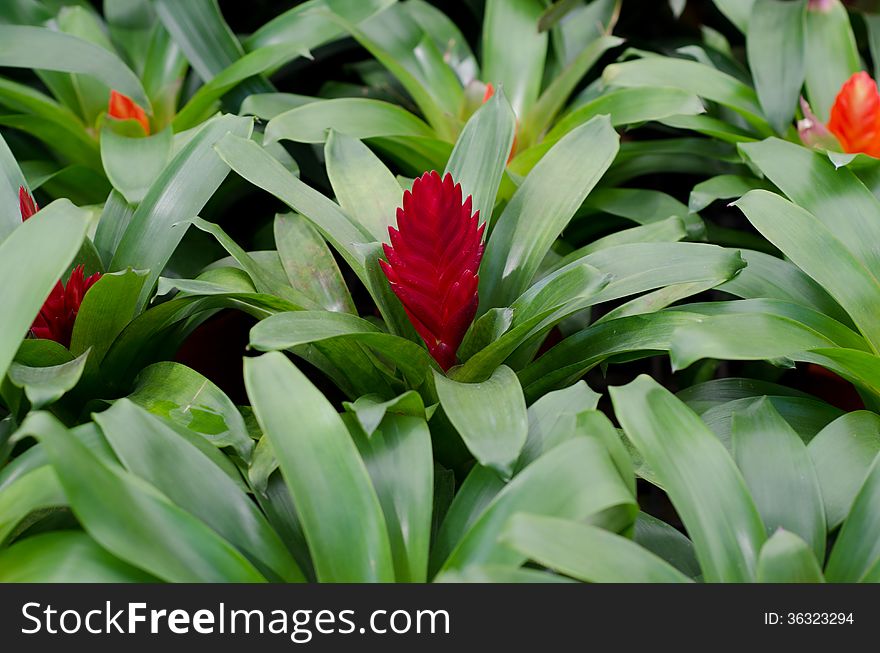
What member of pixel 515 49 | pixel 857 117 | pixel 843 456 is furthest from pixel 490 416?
pixel 515 49

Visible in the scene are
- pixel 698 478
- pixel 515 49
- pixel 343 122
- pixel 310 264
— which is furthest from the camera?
pixel 515 49

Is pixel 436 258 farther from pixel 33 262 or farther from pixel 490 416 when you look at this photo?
pixel 33 262

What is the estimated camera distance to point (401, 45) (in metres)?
1.73

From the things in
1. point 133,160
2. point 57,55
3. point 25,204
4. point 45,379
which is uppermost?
point 57,55

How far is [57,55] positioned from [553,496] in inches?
46.4

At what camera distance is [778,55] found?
160 cm

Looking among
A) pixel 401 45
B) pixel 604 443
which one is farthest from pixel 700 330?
pixel 401 45

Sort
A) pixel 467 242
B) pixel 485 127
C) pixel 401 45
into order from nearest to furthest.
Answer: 1. pixel 467 242
2. pixel 485 127
3. pixel 401 45

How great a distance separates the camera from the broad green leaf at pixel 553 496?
0.81 meters

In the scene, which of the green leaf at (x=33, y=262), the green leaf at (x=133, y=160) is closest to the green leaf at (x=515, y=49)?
the green leaf at (x=133, y=160)

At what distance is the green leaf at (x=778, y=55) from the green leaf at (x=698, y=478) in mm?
842

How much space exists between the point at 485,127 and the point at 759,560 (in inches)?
27.9

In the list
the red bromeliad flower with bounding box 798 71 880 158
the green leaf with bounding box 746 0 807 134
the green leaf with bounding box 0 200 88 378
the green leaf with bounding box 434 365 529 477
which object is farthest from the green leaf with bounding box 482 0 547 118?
the green leaf with bounding box 0 200 88 378
